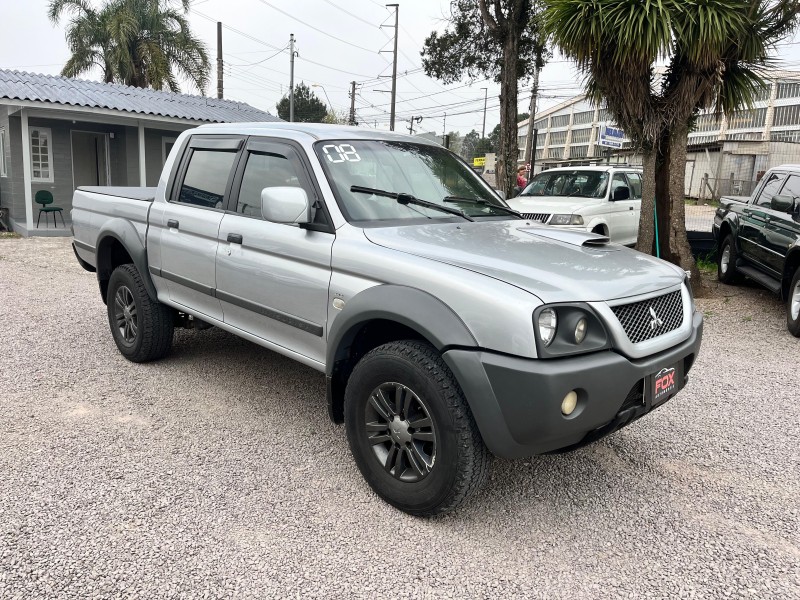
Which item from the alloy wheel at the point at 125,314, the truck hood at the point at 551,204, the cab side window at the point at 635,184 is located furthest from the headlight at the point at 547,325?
the cab side window at the point at 635,184

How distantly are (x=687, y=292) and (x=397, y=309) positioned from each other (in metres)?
1.56

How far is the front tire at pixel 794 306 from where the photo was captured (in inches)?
259

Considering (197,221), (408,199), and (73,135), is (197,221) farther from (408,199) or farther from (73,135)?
(73,135)

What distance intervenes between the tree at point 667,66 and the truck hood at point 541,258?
4.56 m

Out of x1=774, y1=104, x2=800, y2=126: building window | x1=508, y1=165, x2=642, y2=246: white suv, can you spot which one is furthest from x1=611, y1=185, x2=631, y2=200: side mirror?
x1=774, y1=104, x2=800, y2=126: building window

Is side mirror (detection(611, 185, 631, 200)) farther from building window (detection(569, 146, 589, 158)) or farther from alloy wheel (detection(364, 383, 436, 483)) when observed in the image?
building window (detection(569, 146, 589, 158))

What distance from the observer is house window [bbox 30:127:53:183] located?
1498 cm

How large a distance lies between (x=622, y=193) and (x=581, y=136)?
216 feet

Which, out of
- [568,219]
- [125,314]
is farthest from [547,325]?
[568,219]

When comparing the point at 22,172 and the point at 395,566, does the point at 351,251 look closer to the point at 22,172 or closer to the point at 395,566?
the point at 395,566

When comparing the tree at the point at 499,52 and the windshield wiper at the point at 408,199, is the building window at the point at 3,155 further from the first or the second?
the windshield wiper at the point at 408,199

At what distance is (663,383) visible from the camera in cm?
295

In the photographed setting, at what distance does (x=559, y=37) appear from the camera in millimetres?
7688

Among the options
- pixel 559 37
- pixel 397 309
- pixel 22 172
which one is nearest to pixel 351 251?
pixel 397 309
